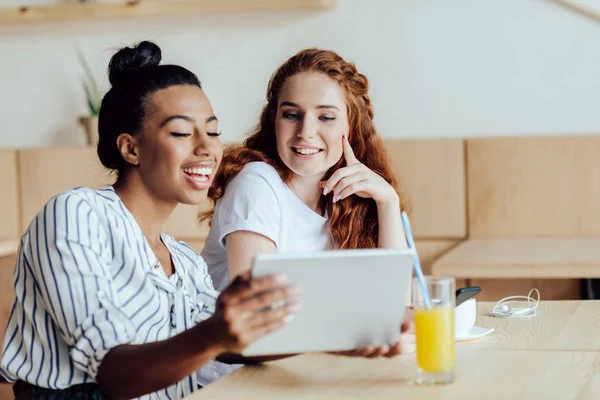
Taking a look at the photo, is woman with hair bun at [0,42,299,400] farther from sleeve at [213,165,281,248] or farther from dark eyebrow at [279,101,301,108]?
dark eyebrow at [279,101,301,108]

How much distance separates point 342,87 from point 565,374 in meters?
1.03

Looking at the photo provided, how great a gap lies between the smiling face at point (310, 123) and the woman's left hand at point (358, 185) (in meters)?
0.04

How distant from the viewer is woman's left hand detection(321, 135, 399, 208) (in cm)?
199

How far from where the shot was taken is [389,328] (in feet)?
3.89

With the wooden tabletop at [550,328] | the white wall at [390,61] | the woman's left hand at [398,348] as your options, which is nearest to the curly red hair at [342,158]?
the wooden tabletop at [550,328]

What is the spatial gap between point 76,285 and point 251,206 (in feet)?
2.41

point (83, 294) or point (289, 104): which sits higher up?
point (289, 104)

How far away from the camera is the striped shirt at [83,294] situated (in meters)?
1.23

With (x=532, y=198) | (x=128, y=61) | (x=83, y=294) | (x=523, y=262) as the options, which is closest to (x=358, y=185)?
(x=128, y=61)

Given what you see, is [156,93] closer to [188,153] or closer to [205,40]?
[188,153]

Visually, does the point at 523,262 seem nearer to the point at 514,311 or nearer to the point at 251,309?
the point at 514,311

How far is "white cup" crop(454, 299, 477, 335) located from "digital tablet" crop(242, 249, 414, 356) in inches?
12.7

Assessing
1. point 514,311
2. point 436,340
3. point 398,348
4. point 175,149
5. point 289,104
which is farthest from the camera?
point 289,104

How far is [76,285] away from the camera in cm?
123
